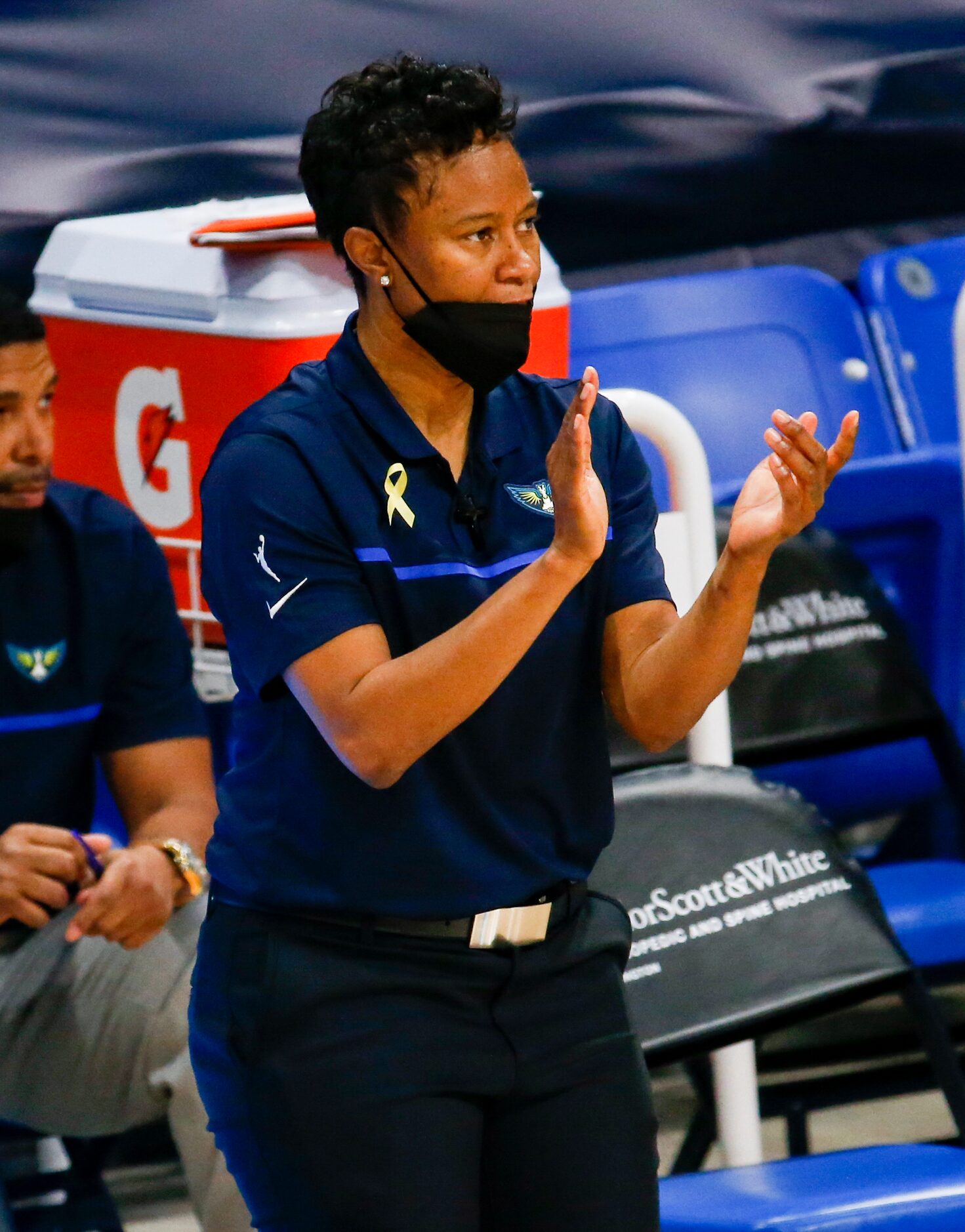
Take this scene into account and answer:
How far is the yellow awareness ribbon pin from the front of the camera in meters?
1.46

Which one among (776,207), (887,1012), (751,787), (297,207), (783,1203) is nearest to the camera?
(783,1203)

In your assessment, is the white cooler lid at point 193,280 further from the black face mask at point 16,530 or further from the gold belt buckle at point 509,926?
the gold belt buckle at point 509,926

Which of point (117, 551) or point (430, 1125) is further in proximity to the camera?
point (117, 551)

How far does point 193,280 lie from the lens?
7.90 feet


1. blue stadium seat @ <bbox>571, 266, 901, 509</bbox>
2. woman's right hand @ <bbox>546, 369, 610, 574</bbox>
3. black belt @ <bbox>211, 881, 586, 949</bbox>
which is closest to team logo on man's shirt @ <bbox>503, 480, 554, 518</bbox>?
woman's right hand @ <bbox>546, 369, 610, 574</bbox>

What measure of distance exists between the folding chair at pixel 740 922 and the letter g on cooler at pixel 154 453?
0.68m

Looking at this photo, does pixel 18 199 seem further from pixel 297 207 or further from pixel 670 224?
pixel 670 224

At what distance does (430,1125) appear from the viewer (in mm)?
1408

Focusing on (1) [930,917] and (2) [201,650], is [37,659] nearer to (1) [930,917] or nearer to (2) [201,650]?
(2) [201,650]

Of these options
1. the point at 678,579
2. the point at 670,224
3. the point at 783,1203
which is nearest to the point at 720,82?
the point at 670,224

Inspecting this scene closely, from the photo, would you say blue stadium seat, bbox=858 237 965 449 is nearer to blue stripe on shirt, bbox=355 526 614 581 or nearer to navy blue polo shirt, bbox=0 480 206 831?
navy blue polo shirt, bbox=0 480 206 831

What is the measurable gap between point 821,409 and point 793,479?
2.02 meters

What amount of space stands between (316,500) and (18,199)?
5.69ft

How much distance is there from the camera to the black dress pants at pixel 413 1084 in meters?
1.40
